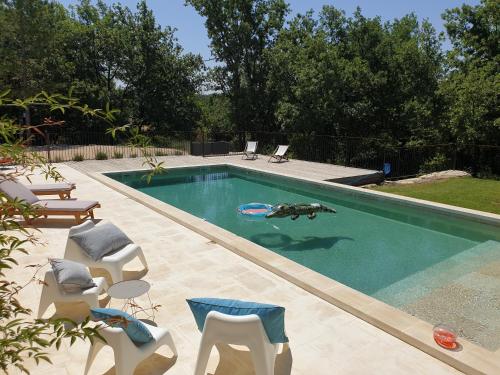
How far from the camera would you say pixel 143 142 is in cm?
194

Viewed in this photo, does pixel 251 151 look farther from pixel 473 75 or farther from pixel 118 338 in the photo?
pixel 118 338

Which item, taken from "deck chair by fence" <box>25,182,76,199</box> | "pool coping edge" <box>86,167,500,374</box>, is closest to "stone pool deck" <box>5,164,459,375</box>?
"pool coping edge" <box>86,167,500,374</box>

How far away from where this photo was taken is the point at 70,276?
169 inches

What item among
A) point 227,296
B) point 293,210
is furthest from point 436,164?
point 227,296

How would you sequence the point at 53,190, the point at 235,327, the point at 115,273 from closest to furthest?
the point at 235,327 → the point at 115,273 → the point at 53,190

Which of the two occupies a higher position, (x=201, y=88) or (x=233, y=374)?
(x=201, y=88)

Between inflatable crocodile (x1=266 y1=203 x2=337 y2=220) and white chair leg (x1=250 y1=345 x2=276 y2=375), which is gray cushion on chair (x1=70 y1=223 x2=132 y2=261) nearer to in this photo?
white chair leg (x1=250 y1=345 x2=276 y2=375)

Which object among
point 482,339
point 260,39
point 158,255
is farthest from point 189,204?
point 260,39

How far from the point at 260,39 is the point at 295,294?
2393 cm

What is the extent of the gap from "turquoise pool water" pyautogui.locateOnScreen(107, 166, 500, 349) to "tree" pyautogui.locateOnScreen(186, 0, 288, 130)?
1318 cm

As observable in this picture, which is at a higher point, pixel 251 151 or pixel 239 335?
pixel 251 151

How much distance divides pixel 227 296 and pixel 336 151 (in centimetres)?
1652

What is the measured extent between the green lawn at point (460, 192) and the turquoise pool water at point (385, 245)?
162 cm

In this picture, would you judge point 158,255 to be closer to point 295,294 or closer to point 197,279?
point 197,279
